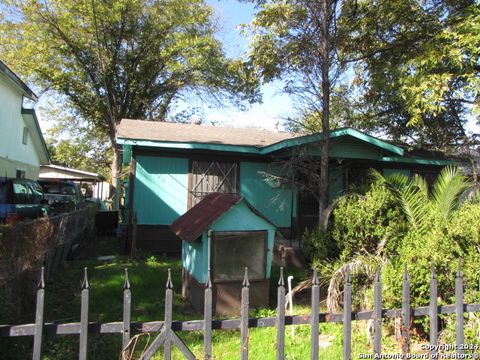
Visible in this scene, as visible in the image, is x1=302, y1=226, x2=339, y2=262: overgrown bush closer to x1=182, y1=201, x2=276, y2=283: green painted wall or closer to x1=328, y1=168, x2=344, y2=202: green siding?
x1=182, y1=201, x2=276, y2=283: green painted wall

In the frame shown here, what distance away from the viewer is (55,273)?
762cm

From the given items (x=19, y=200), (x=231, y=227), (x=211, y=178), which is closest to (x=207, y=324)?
(x=231, y=227)

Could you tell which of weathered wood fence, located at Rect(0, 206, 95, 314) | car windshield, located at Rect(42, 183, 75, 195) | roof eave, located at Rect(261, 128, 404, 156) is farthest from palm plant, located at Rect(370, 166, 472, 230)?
car windshield, located at Rect(42, 183, 75, 195)

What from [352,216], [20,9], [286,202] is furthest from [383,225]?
[20,9]

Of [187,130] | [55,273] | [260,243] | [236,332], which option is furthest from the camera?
[187,130]

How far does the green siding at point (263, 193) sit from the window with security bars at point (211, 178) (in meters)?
0.30

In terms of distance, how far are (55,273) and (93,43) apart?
62.3 feet

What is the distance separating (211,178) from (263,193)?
163cm

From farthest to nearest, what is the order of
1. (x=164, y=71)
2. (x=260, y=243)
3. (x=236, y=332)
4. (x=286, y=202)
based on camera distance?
(x=164, y=71)
(x=286, y=202)
(x=260, y=243)
(x=236, y=332)

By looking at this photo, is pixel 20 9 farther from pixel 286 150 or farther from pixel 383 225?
pixel 383 225

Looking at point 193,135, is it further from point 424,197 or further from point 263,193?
point 424,197

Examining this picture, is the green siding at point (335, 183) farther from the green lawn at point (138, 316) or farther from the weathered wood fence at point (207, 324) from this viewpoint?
the weathered wood fence at point (207, 324)

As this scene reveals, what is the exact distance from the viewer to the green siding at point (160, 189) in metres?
10.5

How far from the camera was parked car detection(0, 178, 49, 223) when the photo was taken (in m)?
10.2
